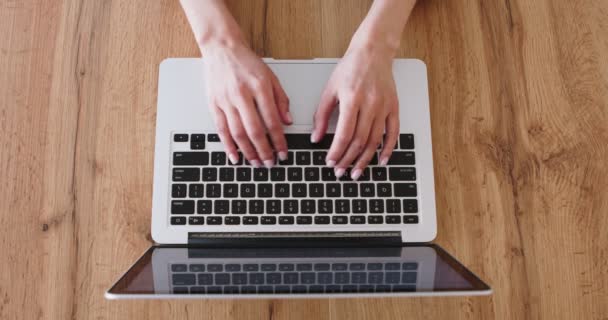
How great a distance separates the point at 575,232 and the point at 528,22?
1.10 ft

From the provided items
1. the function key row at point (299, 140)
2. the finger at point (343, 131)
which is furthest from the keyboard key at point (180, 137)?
the finger at point (343, 131)

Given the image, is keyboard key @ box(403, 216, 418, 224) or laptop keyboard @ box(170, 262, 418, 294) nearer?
laptop keyboard @ box(170, 262, 418, 294)

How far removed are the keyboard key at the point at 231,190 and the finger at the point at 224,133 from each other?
32 millimetres

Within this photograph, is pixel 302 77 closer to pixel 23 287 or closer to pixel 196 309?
pixel 196 309

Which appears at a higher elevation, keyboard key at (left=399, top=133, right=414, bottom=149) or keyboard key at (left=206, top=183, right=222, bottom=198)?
keyboard key at (left=399, top=133, right=414, bottom=149)

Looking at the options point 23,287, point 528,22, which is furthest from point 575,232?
point 23,287

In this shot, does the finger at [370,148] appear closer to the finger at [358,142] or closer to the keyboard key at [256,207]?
Result: the finger at [358,142]

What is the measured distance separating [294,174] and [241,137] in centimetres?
9

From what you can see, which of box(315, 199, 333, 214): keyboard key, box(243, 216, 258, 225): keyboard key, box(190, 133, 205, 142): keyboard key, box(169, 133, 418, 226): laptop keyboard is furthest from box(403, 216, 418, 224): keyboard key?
box(190, 133, 205, 142): keyboard key

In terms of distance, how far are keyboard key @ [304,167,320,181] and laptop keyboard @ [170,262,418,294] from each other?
127mm

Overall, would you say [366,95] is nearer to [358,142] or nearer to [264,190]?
[358,142]

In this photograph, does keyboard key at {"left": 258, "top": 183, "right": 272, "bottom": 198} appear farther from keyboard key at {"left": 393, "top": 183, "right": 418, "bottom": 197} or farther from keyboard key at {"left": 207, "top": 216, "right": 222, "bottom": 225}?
keyboard key at {"left": 393, "top": 183, "right": 418, "bottom": 197}

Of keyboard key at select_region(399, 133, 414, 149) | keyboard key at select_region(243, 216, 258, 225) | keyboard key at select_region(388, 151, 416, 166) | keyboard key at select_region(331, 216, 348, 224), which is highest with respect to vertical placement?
keyboard key at select_region(399, 133, 414, 149)

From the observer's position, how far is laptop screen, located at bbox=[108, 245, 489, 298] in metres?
0.51
